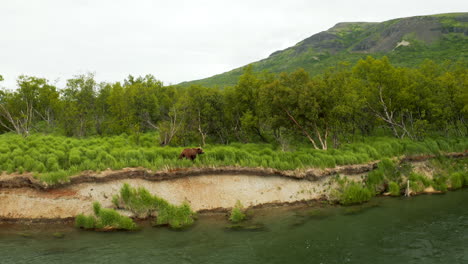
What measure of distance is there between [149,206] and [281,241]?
1000 centimetres

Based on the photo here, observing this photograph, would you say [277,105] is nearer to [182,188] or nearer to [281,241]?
[182,188]

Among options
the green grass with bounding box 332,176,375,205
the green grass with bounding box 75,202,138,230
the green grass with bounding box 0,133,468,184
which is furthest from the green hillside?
the green grass with bounding box 75,202,138,230

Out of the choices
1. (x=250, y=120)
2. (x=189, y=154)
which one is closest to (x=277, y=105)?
(x=250, y=120)

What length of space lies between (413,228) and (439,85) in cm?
2467

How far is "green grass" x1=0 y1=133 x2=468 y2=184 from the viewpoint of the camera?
2164 centimetres

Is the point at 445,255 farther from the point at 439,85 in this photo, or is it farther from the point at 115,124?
the point at 115,124

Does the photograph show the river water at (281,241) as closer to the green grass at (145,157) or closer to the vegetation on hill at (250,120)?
the green grass at (145,157)

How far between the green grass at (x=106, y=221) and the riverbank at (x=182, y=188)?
4.83ft

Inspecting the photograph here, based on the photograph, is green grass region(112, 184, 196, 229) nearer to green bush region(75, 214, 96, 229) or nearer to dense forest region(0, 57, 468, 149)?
green bush region(75, 214, 96, 229)

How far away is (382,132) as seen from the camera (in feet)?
147

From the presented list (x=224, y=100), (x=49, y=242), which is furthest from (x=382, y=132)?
(x=49, y=242)

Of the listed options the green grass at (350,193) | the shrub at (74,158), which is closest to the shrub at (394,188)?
the green grass at (350,193)

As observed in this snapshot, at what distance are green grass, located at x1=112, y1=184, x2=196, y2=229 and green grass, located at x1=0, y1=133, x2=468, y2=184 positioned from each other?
7.68 feet

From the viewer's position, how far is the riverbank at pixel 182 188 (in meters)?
20.3
